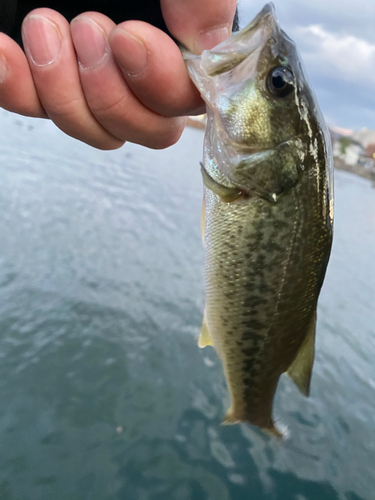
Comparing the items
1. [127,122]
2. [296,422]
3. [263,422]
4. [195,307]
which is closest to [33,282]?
[195,307]

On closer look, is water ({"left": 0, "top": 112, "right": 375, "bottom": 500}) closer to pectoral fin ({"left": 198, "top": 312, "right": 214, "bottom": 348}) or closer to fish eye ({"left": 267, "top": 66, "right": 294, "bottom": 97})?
pectoral fin ({"left": 198, "top": 312, "right": 214, "bottom": 348})

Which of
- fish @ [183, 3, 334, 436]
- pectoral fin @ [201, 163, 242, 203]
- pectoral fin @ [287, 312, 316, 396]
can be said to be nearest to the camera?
fish @ [183, 3, 334, 436]

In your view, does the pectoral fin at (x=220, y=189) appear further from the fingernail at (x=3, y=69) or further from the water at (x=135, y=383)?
the water at (x=135, y=383)

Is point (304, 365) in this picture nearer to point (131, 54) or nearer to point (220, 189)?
point (220, 189)

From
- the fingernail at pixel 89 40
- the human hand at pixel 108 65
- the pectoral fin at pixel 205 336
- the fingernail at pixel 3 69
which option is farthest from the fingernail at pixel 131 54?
the pectoral fin at pixel 205 336

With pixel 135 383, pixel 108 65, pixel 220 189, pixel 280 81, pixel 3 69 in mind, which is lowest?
pixel 135 383

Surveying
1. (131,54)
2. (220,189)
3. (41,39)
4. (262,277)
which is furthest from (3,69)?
(262,277)

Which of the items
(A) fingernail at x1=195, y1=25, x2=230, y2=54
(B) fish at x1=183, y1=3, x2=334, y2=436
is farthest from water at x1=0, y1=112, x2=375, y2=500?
(A) fingernail at x1=195, y1=25, x2=230, y2=54
